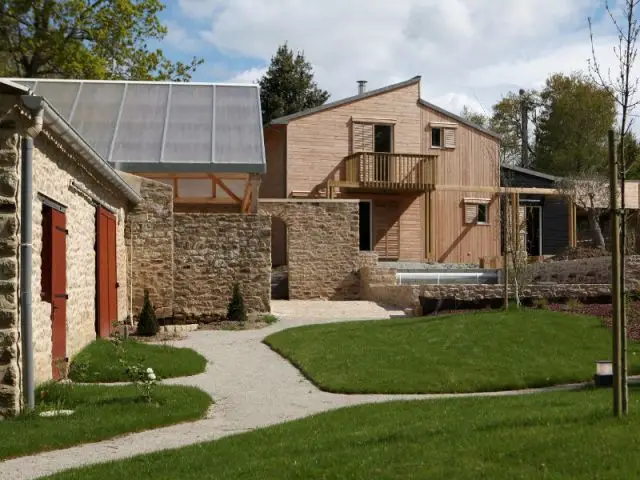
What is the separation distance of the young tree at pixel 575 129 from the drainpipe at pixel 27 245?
3678 centimetres

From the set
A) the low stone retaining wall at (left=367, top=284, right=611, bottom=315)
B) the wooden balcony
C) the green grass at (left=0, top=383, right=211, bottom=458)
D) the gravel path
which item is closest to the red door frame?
the green grass at (left=0, top=383, right=211, bottom=458)

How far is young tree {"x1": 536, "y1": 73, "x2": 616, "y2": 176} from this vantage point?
43.8 meters

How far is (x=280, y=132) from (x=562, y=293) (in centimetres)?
1338

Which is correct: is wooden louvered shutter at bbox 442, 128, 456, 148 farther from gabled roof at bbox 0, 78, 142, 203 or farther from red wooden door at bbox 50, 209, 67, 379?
red wooden door at bbox 50, 209, 67, 379

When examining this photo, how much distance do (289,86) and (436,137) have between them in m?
14.1

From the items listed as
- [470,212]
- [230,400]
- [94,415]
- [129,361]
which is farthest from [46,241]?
[470,212]

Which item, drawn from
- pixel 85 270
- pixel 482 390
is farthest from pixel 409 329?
pixel 85 270

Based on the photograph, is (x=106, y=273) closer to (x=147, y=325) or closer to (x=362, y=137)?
(x=147, y=325)

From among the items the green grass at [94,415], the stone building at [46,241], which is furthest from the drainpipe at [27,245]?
the green grass at [94,415]

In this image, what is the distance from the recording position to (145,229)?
19.7m

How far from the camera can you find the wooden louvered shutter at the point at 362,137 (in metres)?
30.1

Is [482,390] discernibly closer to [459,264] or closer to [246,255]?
[246,255]

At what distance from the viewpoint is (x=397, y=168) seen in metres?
29.1

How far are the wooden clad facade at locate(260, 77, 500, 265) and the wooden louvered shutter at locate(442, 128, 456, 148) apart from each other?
0.04m
